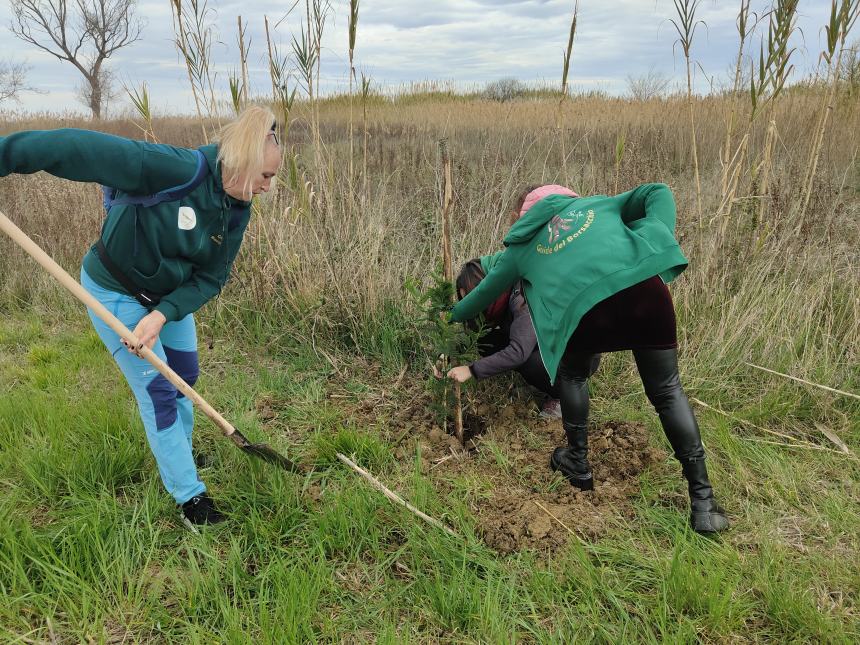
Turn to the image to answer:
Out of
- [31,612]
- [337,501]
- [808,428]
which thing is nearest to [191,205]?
[337,501]

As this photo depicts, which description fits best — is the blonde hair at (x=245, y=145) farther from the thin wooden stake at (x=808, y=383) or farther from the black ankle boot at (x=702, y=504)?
the thin wooden stake at (x=808, y=383)

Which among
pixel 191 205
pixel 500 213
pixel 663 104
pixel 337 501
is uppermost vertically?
pixel 663 104

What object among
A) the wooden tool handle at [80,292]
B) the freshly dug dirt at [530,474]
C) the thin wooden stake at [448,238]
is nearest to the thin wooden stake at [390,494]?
the freshly dug dirt at [530,474]

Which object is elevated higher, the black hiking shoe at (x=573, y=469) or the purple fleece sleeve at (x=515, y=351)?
the purple fleece sleeve at (x=515, y=351)

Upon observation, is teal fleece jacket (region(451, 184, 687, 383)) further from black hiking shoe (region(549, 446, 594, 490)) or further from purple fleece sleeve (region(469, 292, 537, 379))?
black hiking shoe (region(549, 446, 594, 490))

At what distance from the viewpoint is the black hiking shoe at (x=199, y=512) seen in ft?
7.00

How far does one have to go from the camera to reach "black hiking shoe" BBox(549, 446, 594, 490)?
7.84 ft

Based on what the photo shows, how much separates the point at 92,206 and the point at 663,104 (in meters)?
9.04

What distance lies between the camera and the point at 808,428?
110 inches

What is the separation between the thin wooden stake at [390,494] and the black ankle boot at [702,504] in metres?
0.94

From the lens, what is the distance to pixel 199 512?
2.14m

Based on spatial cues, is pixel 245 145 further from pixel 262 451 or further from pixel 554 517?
pixel 554 517

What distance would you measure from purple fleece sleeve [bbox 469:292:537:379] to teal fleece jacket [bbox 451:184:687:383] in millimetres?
487

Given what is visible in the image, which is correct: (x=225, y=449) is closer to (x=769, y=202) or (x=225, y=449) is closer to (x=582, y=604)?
(x=582, y=604)
